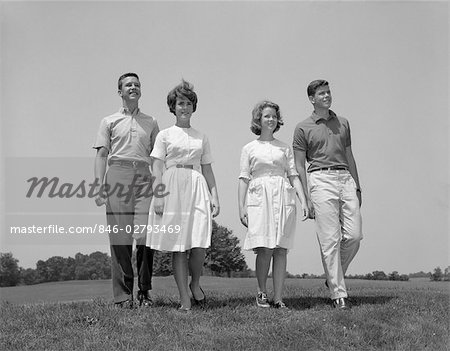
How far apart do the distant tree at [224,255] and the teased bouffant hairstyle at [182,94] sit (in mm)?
29988

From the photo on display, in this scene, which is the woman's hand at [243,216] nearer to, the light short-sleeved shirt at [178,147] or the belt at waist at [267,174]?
the belt at waist at [267,174]

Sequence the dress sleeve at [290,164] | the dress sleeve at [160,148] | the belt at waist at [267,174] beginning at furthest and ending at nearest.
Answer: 1. the dress sleeve at [290,164]
2. the belt at waist at [267,174]
3. the dress sleeve at [160,148]

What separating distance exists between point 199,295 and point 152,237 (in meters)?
1.16

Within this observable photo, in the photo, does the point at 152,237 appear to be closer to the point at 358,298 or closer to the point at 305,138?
the point at 305,138

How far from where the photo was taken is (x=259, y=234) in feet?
22.3

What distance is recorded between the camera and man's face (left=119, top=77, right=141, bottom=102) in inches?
280

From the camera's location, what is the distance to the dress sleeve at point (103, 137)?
278 inches

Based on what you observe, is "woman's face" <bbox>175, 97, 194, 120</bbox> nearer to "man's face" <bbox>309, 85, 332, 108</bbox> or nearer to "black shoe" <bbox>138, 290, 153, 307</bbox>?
"man's face" <bbox>309, 85, 332, 108</bbox>

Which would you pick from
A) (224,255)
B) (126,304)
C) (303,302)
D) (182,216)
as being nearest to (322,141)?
(182,216)


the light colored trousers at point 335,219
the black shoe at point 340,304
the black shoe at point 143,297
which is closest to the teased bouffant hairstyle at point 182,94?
the light colored trousers at point 335,219

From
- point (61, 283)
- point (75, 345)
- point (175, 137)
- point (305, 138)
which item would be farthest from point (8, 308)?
point (61, 283)

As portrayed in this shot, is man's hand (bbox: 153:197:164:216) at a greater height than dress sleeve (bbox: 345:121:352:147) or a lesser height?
lesser

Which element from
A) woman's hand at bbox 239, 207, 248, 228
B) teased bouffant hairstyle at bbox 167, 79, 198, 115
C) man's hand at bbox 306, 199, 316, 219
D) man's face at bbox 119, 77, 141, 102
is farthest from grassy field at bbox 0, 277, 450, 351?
man's face at bbox 119, 77, 141, 102

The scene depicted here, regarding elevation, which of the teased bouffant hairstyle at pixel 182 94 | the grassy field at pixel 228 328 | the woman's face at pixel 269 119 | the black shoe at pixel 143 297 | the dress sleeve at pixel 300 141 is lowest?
the grassy field at pixel 228 328
